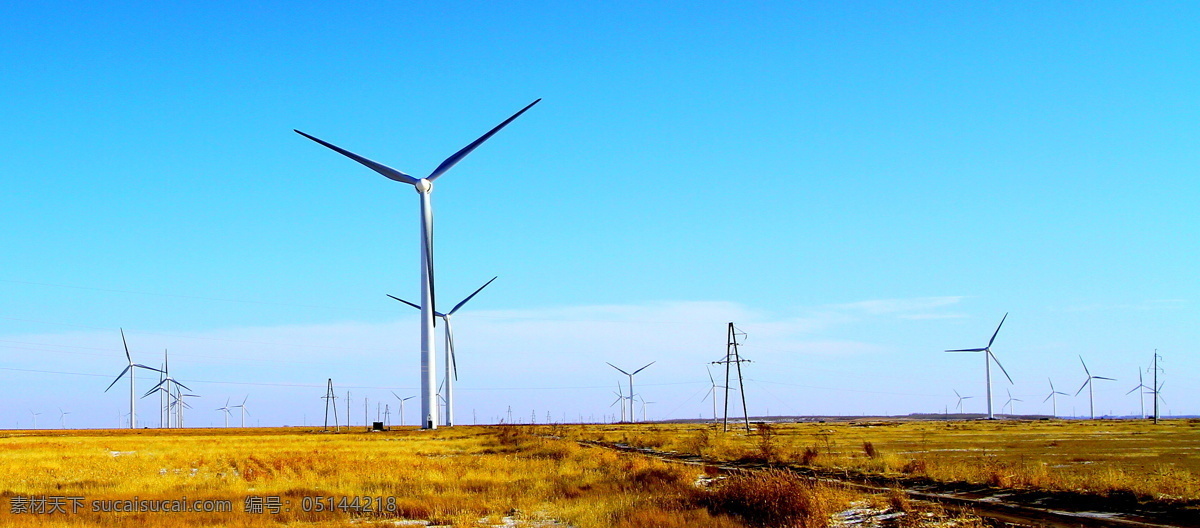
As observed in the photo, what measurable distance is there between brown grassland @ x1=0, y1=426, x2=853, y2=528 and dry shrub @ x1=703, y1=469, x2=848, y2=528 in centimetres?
4

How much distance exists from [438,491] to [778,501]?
13046 millimetres

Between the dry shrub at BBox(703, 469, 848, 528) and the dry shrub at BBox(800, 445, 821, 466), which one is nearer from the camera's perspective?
the dry shrub at BBox(703, 469, 848, 528)

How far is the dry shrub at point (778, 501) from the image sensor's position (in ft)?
74.5

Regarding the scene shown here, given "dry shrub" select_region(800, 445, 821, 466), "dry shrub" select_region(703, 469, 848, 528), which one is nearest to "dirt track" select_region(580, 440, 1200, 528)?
"dry shrub" select_region(703, 469, 848, 528)

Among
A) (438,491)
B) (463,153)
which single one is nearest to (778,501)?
(438,491)

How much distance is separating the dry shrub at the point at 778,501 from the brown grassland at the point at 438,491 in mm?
37

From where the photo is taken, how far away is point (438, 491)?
32.3 m

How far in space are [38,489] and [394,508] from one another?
1516 cm

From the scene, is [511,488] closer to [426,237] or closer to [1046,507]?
[1046,507]

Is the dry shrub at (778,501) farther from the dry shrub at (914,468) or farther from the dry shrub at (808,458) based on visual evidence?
the dry shrub at (808,458)

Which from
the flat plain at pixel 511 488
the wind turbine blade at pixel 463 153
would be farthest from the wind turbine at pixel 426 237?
the flat plain at pixel 511 488

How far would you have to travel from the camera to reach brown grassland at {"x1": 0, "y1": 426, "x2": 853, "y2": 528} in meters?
24.2

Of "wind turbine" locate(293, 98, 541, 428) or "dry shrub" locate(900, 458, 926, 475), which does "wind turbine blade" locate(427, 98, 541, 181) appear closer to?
"wind turbine" locate(293, 98, 541, 428)

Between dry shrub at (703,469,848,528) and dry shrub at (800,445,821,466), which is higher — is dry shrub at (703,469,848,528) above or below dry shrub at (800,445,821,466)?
above
